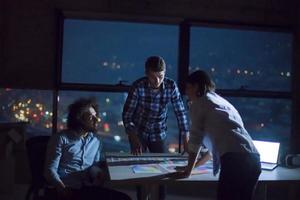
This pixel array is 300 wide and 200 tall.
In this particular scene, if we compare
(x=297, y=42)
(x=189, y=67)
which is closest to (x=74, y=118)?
(x=189, y=67)

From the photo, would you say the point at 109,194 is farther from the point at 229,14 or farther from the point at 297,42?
the point at 297,42

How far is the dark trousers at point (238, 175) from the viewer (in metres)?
2.49

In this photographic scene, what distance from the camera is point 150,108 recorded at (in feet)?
12.0

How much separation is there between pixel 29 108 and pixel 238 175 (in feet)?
9.06

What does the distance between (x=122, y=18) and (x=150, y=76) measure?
4.42ft

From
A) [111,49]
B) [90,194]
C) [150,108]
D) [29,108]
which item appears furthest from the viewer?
[111,49]

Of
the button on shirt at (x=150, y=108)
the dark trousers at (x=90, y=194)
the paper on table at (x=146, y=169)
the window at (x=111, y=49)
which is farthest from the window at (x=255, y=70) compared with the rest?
the dark trousers at (x=90, y=194)

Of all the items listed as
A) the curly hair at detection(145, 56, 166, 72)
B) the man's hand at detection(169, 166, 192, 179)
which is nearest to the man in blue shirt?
the curly hair at detection(145, 56, 166, 72)

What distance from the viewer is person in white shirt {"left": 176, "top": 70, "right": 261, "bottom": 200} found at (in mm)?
2494

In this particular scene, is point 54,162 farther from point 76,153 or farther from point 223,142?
point 223,142

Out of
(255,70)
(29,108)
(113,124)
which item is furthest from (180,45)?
(29,108)

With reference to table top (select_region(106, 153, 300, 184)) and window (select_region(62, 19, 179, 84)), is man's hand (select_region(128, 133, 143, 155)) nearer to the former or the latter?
table top (select_region(106, 153, 300, 184))

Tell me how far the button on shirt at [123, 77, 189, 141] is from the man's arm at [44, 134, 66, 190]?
0.86 metres

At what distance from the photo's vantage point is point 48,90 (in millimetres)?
4531
